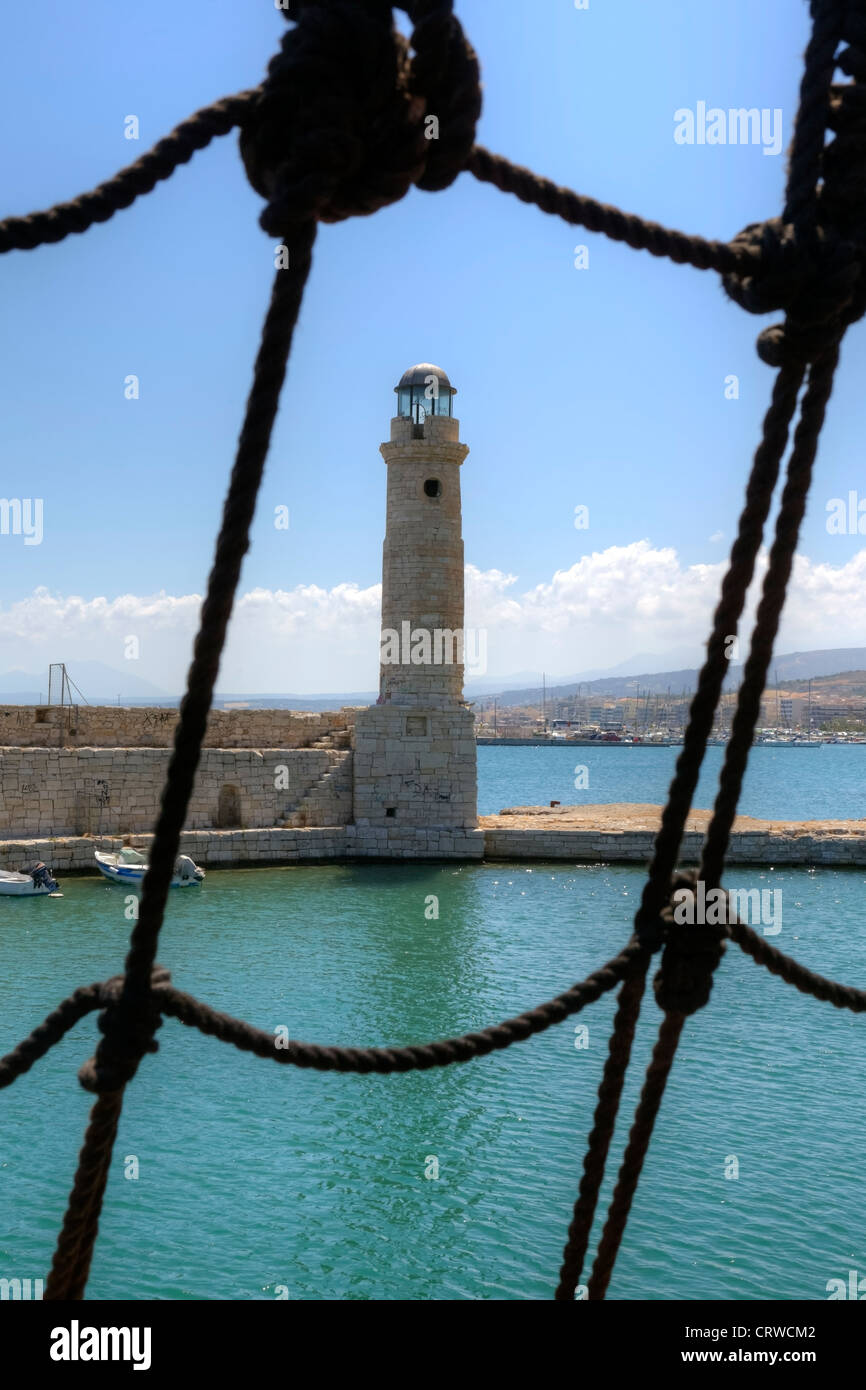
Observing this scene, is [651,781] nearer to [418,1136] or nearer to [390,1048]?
[418,1136]

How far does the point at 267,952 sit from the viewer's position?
14.6 meters

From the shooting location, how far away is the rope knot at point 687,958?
157cm

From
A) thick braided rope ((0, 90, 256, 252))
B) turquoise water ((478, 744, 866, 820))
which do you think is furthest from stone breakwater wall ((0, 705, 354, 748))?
thick braided rope ((0, 90, 256, 252))

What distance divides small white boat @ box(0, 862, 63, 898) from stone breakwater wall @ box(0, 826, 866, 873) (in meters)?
0.97

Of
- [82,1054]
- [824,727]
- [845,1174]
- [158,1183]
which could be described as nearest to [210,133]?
[158,1183]

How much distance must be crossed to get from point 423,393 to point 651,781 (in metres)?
62.9

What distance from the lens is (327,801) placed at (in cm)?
2120

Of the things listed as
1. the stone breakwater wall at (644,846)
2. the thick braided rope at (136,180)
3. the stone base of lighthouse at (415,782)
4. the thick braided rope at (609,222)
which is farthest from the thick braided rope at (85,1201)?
the stone breakwater wall at (644,846)
